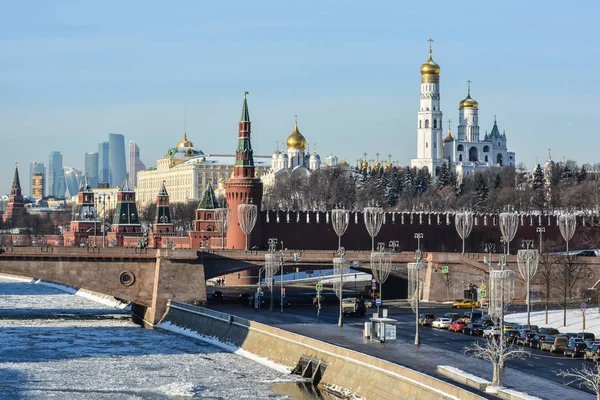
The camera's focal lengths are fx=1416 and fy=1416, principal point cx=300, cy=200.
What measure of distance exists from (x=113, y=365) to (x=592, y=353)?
2115 cm

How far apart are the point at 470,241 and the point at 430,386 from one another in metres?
83.1

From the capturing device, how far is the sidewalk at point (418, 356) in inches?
1833

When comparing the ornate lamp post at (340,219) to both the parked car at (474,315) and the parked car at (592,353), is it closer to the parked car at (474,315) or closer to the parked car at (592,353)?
the parked car at (474,315)

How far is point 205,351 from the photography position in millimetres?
69062

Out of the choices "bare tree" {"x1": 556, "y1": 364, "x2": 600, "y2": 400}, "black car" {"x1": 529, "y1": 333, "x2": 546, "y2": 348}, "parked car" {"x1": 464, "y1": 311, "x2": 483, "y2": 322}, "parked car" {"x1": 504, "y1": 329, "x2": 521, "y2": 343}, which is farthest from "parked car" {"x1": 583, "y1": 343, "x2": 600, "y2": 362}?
"parked car" {"x1": 464, "y1": 311, "x2": 483, "y2": 322}

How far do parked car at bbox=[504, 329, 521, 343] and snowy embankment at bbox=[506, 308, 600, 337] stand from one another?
4302mm

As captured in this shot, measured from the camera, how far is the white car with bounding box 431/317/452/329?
70.8 m

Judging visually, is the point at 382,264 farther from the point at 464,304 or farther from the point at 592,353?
the point at 592,353

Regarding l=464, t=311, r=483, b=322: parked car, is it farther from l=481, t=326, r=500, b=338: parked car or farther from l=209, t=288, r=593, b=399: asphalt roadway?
l=481, t=326, r=500, b=338: parked car

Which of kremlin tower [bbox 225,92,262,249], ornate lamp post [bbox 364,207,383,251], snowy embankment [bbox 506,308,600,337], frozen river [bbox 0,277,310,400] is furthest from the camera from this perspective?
kremlin tower [bbox 225,92,262,249]

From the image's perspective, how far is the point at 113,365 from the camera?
2479 inches

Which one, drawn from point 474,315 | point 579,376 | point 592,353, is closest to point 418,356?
point 592,353

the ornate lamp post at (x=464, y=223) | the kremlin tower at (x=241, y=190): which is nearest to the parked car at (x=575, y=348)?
the ornate lamp post at (x=464, y=223)

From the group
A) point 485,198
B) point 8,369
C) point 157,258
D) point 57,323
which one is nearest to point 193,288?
point 157,258
